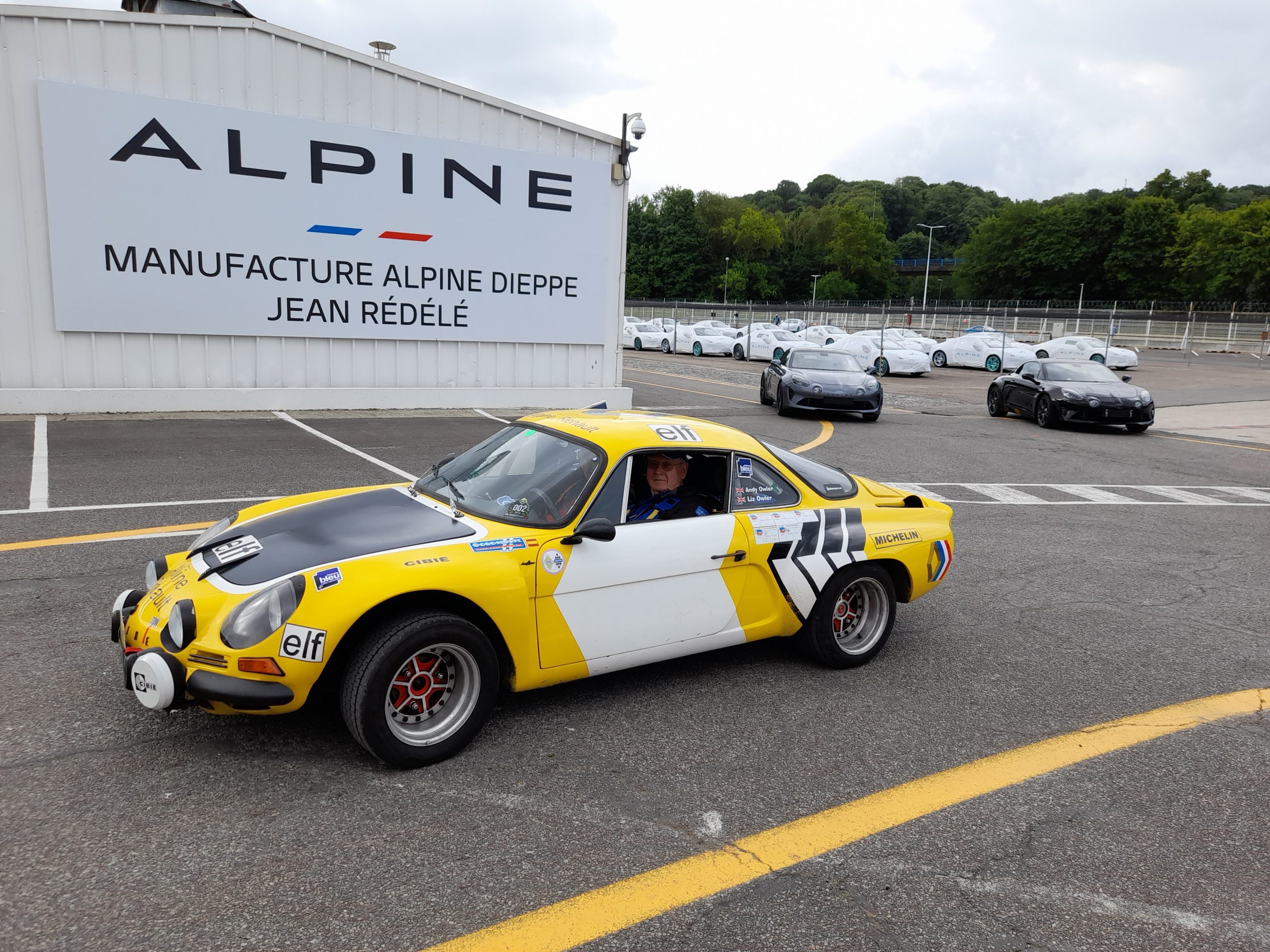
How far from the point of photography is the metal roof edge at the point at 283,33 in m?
12.2

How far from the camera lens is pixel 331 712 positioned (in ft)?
13.1

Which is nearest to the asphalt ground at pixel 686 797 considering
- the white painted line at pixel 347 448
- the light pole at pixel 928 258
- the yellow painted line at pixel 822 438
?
the white painted line at pixel 347 448

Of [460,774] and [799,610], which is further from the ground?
[799,610]

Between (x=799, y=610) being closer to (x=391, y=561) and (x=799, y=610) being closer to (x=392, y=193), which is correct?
(x=391, y=561)

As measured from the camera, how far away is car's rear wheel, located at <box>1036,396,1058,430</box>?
1709 centimetres

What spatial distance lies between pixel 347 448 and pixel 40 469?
335cm

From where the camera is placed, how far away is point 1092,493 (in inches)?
422

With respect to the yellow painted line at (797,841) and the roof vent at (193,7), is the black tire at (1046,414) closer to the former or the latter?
the yellow painted line at (797,841)

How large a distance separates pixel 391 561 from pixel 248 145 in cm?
1250

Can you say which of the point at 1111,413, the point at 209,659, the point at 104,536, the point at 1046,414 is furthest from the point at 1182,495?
the point at 104,536

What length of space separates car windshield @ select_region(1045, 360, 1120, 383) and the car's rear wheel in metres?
0.63

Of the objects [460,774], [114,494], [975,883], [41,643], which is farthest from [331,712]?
[114,494]

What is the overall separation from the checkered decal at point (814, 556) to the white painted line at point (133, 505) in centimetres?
460

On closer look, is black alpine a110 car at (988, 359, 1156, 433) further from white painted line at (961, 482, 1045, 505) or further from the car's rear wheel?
white painted line at (961, 482, 1045, 505)
